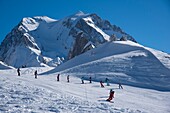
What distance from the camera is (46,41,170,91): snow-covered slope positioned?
193ft

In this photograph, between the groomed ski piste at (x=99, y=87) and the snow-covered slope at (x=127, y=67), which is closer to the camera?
the groomed ski piste at (x=99, y=87)

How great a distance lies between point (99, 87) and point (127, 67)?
23472mm

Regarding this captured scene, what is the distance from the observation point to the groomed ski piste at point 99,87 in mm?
22250

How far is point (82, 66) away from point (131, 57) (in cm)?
1184

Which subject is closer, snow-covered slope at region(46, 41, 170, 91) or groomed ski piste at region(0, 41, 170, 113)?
groomed ski piste at region(0, 41, 170, 113)

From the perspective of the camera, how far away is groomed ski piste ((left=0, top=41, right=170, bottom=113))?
2225 cm

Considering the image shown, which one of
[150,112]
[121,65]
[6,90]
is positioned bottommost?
[150,112]

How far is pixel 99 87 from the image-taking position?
1805 inches

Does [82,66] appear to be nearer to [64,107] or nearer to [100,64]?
[100,64]

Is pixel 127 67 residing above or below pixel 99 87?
above

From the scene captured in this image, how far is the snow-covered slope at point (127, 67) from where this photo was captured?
58.9 meters

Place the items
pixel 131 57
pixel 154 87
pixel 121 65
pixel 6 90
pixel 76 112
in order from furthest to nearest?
pixel 131 57
pixel 121 65
pixel 154 87
pixel 6 90
pixel 76 112

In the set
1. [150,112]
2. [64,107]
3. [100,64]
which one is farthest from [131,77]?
[64,107]

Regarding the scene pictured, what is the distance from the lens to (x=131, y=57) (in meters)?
75.6
